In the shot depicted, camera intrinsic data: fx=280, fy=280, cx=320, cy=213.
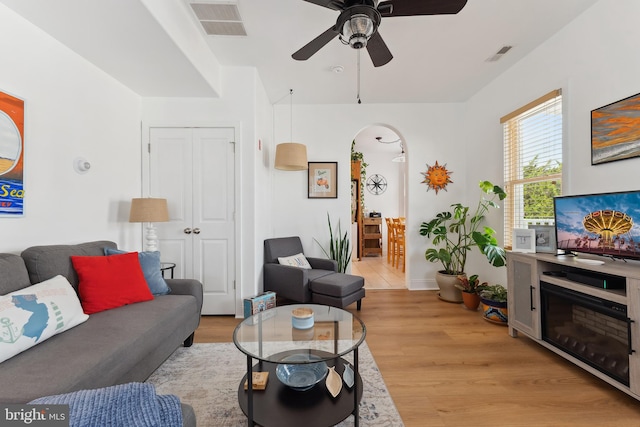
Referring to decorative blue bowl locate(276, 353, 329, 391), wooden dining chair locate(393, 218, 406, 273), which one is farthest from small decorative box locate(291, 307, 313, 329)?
wooden dining chair locate(393, 218, 406, 273)

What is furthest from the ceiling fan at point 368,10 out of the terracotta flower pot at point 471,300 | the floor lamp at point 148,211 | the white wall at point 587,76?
the terracotta flower pot at point 471,300

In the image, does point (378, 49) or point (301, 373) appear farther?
point (378, 49)

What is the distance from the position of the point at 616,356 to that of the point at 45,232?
387 cm

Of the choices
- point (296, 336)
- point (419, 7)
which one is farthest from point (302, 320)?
point (419, 7)

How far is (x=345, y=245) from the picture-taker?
13.3 ft

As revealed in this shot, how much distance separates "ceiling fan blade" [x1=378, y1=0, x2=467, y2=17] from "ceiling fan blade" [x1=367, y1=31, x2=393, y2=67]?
17cm

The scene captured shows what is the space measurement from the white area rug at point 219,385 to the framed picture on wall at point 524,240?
63.8 inches

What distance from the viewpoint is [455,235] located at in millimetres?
4117

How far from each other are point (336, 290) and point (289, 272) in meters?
0.58

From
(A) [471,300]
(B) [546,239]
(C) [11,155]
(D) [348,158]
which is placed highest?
(D) [348,158]

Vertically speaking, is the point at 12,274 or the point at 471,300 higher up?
the point at 12,274

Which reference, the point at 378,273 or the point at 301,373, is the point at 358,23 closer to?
the point at 301,373

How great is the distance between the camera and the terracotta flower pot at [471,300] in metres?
3.22

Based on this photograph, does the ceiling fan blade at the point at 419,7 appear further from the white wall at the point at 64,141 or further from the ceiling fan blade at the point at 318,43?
the white wall at the point at 64,141
